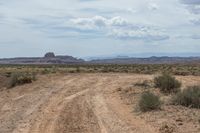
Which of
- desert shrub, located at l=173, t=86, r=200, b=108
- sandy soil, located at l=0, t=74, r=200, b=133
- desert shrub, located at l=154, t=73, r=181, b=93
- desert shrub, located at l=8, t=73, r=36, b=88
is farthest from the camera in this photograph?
desert shrub, located at l=8, t=73, r=36, b=88

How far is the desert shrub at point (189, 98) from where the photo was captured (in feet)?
63.6

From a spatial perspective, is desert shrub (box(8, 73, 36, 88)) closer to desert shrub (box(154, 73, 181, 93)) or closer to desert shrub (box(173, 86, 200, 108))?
desert shrub (box(154, 73, 181, 93))

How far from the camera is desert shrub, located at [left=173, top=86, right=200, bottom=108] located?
763 inches

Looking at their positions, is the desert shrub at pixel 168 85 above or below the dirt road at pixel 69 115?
above

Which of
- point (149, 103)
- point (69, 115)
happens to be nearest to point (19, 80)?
point (69, 115)

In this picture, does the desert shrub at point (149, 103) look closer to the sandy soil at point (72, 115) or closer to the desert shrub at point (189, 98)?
the sandy soil at point (72, 115)

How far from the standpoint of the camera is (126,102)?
894 inches

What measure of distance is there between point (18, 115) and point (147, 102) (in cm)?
516

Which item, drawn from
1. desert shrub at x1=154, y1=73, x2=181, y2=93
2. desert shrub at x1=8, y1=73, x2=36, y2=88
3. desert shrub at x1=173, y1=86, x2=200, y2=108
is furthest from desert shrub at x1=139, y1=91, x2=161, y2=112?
desert shrub at x1=8, y1=73, x2=36, y2=88

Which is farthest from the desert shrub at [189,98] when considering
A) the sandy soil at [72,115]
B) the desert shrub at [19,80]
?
the desert shrub at [19,80]

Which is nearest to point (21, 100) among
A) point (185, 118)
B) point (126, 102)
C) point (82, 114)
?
point (126, 102)

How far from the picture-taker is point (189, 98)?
779 inches

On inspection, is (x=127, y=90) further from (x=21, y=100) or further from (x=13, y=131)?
(x=13, y=131)

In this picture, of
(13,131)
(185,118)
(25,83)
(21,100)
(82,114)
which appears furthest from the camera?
(25,83)
